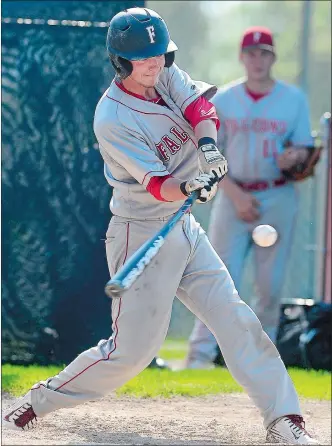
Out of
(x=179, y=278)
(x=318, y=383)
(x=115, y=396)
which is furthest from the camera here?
(x=318, y=383)

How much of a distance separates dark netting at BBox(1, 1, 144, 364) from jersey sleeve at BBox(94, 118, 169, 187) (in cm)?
257

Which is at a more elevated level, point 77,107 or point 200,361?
point 77,107

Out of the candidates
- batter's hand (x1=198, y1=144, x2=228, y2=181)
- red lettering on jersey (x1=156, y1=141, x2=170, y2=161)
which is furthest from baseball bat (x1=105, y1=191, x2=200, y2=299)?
red lettering on jersey (x1=156, y1=141, x2=170, y2=161)

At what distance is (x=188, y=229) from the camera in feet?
17.5

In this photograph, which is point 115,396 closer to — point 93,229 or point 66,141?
point 93,229

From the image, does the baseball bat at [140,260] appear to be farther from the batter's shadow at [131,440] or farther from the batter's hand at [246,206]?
the batter's hand at [246,206]

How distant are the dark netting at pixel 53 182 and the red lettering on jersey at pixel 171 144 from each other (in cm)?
250

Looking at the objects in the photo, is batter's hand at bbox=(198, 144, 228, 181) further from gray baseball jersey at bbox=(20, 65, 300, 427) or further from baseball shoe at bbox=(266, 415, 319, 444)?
baseball shoe at bbox=(266, 415, 319, 444)

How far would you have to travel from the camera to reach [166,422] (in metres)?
6.14

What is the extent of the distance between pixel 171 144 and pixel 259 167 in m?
2.98

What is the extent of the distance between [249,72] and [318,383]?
229 cm

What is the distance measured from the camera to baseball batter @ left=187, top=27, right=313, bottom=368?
8180 mm

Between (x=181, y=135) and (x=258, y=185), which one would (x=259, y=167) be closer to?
(x=258, y=185)

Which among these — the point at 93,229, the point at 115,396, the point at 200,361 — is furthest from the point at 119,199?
the point at 200,361
